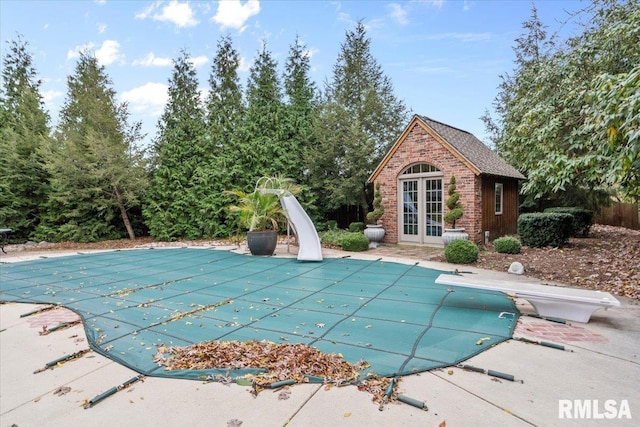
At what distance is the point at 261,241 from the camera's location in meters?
8.80

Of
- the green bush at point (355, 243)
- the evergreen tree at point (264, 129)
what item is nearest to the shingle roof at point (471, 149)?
the green bush at point (355, 243)

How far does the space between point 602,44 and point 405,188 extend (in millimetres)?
5491

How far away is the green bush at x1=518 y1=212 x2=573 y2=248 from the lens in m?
8.57

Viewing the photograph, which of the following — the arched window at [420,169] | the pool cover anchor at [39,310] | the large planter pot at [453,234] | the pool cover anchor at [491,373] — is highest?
the arched window at [420,169]

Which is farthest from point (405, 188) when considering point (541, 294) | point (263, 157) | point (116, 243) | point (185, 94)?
point (116, 243)

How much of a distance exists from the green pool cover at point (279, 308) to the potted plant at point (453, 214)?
96.1 inches

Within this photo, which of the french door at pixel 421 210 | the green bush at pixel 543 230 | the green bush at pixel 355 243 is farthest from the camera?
the french door at pixel 421 210

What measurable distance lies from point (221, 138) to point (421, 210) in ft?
26.4

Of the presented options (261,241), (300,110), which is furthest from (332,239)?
(300,110)

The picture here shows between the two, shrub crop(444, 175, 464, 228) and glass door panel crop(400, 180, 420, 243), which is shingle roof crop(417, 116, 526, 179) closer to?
shrub crop(444, 175, 464, 228)

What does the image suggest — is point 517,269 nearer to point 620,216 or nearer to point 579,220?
point 579,220

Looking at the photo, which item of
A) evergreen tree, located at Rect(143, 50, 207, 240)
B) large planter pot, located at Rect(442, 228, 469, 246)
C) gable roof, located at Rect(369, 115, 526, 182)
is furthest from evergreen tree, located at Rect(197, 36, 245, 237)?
large planter pot, located at Rect(442, 228, 469, 246)

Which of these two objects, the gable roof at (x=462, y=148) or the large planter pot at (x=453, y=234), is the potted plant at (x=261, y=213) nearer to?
the gable roof at (x=462, y=148)

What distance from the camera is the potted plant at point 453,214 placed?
28.7 feet
